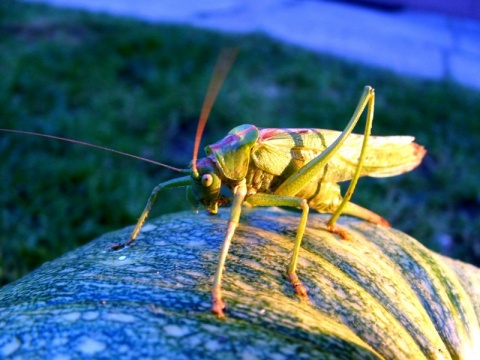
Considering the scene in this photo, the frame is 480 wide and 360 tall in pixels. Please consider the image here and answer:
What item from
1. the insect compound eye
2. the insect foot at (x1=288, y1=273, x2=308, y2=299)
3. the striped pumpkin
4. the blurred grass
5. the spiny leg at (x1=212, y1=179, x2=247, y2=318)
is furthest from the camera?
the blurred grass

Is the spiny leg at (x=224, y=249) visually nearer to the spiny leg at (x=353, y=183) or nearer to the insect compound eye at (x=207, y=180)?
the insect compound eye at (x=207, y=180)

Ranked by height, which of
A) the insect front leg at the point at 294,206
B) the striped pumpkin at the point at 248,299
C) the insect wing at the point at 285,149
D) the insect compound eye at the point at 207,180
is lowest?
the striped pumpkin at the point at 248,299

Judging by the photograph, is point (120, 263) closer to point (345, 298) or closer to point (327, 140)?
point (345, 298)

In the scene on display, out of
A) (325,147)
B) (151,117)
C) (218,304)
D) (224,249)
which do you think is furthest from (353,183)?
(151,117)

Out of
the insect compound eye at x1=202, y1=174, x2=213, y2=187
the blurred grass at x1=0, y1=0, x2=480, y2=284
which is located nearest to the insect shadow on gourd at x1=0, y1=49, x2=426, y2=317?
the insect compound eye at x1=202, y1=174, x2=213, y2=187

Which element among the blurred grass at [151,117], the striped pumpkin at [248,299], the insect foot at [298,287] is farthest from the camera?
the blurred grass at [151,117]

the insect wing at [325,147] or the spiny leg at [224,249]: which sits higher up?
the insect wing at [325,147]

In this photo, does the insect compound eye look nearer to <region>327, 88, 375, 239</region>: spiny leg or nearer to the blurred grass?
<region>327, 88, 375, 239</region>: spiny leg

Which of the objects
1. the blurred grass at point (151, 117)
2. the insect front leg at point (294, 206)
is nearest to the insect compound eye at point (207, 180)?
the insect front leg at point (294, 206)

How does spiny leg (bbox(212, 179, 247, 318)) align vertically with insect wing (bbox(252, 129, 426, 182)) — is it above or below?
below
